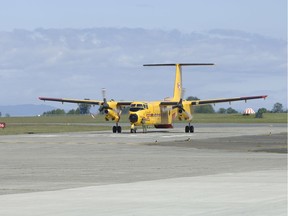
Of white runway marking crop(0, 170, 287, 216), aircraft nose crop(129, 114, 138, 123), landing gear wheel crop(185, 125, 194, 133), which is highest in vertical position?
aircraft nose crop(129, 114, 138, 123)

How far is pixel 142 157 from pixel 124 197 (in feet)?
63.5

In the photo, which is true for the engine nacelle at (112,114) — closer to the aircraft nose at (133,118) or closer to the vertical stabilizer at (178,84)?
the aircraft nose at (133,118)

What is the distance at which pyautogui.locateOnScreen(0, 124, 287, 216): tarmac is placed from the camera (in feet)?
57.0

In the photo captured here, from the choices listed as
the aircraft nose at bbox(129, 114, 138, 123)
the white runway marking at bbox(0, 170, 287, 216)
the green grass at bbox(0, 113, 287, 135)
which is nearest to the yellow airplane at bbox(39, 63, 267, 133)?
the aircraft nose at bbox(129, 114, 138, 123)

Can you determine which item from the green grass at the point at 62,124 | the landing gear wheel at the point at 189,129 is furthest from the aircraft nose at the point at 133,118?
the green grass at the point at 62,124

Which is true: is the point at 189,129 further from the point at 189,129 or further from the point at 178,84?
the point at 178,84

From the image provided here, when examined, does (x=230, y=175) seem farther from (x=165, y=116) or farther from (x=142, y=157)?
(x=165, y=116)

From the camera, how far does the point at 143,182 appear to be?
2467 centimetres

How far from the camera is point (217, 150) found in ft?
149

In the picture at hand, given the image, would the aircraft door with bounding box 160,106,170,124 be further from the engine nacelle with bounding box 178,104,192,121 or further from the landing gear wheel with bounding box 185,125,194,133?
the landing gear wheel with bounding box 185,125,194,133

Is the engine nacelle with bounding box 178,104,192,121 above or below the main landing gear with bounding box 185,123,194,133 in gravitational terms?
above

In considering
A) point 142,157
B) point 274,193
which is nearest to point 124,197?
point 274,193

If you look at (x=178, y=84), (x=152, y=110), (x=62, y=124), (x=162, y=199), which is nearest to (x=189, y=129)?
(x=152, y=110)

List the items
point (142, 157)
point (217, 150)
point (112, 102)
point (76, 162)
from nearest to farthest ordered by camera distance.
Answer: point (76, 162)
point (142, 157)
point (217, 150)
point (112, 102)
